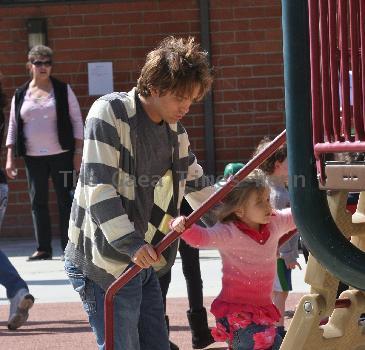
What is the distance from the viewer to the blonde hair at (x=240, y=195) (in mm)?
5398

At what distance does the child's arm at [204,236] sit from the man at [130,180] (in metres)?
0.56

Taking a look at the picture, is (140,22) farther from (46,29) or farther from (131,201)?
(131,201)

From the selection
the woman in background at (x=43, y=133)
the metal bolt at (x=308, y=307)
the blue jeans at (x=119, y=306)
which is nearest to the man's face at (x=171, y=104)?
the blue jeans at (x=119, y=306)

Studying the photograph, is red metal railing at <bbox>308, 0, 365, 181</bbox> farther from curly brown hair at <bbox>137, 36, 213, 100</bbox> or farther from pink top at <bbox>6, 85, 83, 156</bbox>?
pink top at <bbox>6, 85, 83, 156</bbox>

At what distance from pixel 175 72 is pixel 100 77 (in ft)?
22.5

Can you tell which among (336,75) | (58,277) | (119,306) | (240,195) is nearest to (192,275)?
(240,195)

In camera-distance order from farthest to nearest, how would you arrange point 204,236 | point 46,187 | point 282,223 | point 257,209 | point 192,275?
point 46,187
point 192,275
point 282,223
point 257,209
point 204,236

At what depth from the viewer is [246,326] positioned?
529cm

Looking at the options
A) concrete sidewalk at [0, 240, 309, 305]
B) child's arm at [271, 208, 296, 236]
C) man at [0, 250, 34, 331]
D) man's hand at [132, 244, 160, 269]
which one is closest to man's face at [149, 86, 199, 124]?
man's hand at [132, 244, 160, 269]

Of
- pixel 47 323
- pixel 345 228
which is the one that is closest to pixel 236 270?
pixel 345 228

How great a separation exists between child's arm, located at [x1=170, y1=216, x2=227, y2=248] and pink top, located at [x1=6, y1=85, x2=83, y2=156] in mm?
4654

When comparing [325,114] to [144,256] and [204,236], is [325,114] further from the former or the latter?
[204,236]

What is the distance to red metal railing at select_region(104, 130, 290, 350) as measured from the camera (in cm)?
421

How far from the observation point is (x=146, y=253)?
13.6 ft
